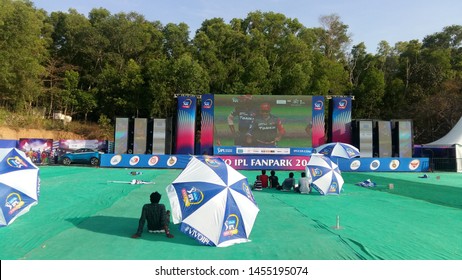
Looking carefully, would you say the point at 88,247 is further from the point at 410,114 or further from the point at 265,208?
the point at 410,114

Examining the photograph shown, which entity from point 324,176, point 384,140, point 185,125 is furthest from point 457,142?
point 185,125

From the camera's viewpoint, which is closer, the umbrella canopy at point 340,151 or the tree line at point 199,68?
the umbrella canopy at point 340,151

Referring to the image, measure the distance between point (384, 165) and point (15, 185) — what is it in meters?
27.4

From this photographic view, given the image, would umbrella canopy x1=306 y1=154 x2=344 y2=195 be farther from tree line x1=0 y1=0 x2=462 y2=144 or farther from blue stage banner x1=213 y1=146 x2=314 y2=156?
tree line x1=0 y1=0 x2=462 y2=144

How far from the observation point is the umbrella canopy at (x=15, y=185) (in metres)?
7.68

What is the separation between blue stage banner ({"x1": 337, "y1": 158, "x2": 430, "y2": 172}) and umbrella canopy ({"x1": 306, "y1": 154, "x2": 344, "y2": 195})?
48.6ft

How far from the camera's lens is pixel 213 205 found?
6.54 metres

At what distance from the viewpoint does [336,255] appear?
20.4 feet

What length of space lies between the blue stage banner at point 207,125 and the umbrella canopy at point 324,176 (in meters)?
17.7

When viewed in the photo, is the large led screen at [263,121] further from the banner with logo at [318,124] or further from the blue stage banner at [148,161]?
the blue stage banner at [148,161]

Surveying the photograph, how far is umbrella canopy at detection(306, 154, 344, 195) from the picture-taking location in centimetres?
1423

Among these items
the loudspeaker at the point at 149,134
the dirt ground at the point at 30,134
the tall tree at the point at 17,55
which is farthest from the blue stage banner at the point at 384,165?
the tall tree at the point at 17,55

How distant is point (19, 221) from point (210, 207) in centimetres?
494

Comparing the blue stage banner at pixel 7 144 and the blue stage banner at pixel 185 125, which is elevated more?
the blue stage banner at pixel 185 125
